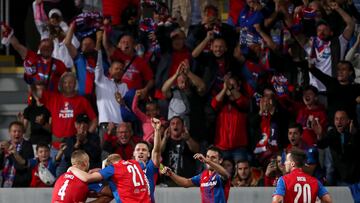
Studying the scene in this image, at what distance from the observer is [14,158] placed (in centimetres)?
2305

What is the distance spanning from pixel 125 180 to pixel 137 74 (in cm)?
489

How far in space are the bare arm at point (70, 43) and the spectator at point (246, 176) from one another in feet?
12.4

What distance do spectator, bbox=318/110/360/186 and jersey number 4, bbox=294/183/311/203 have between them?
136 inches

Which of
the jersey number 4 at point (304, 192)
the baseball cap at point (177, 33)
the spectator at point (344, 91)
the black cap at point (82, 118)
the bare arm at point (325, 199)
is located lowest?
the bare arm at point (325, 199)

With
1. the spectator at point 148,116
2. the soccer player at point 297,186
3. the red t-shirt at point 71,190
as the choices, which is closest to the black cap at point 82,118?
the spectator at point 148,116

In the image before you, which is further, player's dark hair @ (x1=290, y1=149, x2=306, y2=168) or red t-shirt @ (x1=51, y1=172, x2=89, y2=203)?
red t-shirt @ (x1=51, y1=172, x2=89, y2=203)

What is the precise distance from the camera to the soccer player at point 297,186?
19.1 meters

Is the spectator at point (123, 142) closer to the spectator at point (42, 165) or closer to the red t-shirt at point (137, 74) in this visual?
the spectator at point (42, 165)

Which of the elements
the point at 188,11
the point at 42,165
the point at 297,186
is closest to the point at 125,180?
the point at 297,186

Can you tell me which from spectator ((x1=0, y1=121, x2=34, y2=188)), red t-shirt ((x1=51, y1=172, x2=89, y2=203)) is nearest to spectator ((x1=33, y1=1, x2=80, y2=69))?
spectator ((x1=0, y1=121, x2=34, y2=188))

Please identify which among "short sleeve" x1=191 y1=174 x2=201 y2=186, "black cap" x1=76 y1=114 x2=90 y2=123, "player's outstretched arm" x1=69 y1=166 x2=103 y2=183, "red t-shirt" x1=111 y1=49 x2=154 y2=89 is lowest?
"short sleeve" x1=191 y1=174 x2=201 y2=186

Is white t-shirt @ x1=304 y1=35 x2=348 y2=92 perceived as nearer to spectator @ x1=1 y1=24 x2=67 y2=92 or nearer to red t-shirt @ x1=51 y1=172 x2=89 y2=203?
spectator @ x1=1 y1=24 x2=67 y2=92

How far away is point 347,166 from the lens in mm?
22672

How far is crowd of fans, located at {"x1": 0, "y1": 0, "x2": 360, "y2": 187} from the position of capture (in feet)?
75.0
